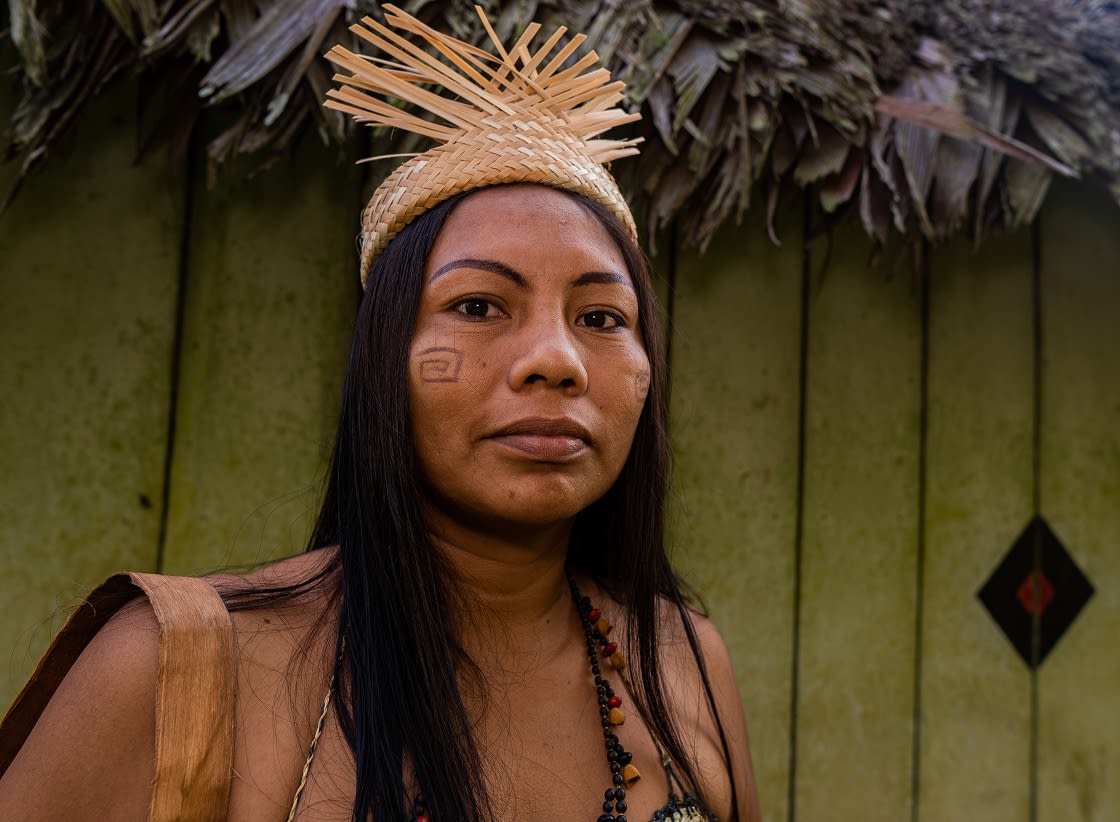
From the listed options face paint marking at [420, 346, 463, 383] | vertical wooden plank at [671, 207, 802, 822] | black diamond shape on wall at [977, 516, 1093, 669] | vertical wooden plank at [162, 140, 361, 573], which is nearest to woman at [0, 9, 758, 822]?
face paint marking at [420, 346, 463, 383]

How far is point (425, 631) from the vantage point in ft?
3.73

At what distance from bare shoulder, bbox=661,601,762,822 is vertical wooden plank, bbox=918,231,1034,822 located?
2.44ft

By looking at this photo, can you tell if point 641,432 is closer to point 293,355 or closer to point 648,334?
point 648,334

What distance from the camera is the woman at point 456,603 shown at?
3.35ft

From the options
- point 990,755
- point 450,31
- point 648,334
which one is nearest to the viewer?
point 648,334

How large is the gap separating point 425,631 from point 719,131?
3.30 ft

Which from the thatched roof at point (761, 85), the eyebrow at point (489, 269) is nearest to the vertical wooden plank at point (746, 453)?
the thatched roof at point (761, 85)

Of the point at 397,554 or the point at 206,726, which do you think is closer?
the point at 206,726

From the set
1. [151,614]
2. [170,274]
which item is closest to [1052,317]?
[170,274]

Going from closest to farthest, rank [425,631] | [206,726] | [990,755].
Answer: [206,726] < [425,631] < [990,755]

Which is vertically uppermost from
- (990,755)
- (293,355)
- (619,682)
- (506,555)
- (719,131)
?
(719,131)

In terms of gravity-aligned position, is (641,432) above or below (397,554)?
above

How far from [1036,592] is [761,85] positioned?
1131mm

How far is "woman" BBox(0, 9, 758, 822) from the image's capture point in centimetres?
102
